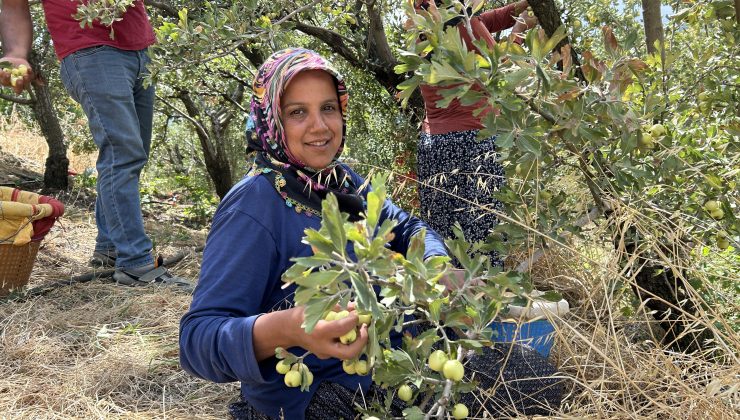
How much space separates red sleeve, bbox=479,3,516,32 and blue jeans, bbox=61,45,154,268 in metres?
1.85

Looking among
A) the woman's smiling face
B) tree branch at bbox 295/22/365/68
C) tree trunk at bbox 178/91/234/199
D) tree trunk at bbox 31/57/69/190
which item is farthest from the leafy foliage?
tree trunk at bbox 178/91/234/199

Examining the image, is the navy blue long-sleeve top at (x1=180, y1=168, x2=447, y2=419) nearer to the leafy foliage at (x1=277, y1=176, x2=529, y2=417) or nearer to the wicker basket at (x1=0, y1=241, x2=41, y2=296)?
the leafy foliage at (x1=277, y1=176, x2=529, y2=417)

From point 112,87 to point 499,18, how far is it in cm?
200

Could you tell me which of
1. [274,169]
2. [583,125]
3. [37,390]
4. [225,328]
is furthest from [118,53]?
[583,125]

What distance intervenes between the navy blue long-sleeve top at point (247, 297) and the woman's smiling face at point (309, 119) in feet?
0.55

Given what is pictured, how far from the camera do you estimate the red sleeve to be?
3238mm

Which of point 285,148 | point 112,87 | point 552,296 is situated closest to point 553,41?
point 552,296

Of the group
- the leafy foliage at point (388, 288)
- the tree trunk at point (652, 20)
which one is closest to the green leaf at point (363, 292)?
the leafy foliage at point (388, 288)

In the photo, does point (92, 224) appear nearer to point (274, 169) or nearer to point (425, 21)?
point (274, 169)

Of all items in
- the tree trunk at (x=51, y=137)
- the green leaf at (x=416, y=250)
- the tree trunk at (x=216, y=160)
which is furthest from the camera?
the tree trunk at (x=216, y=160)

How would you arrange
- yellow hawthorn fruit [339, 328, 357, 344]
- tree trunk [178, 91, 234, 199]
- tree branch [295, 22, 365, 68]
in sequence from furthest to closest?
tree trunk [178, 91, 234, 199], tree branch [295, 22, 365, 68], yellow hawthorn fruit [339, 328, 357, 344]

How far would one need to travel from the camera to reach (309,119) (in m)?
1.83

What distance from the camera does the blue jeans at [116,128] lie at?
3.42 metres

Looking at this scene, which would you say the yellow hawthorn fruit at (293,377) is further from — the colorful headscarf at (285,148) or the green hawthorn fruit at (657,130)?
the green hawthorn fruit at (657,130)
